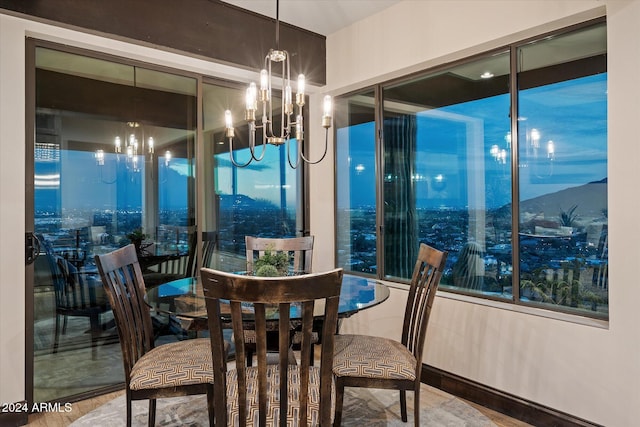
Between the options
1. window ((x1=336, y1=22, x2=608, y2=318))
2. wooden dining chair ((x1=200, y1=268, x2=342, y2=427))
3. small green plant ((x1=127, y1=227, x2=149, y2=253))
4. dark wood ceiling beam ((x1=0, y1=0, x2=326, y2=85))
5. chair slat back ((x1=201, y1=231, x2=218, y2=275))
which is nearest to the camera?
wooden dining chair ((x1=200, y1=268, x2=342, y2=427))

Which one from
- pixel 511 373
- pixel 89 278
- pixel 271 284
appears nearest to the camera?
pixel 271 284

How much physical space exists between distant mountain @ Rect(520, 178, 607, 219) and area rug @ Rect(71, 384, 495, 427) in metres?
1.29

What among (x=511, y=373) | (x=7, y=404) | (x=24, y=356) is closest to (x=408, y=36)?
(x=511, y=373)

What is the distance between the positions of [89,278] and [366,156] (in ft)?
7.70

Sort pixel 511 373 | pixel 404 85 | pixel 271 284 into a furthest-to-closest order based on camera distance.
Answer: pixel 404 85
pixel 511 373
pixel 271 284

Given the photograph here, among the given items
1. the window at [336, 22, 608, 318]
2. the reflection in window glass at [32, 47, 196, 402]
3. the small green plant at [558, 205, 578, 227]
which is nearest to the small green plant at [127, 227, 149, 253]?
the reflection in window glass at [32, 47, 196, 402]

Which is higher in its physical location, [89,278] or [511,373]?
[89,278]

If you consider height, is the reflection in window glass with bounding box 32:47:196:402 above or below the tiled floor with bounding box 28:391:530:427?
above

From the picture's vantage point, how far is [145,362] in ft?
6.73

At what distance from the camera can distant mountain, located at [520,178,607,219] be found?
2.32m

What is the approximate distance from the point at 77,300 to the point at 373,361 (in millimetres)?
1997

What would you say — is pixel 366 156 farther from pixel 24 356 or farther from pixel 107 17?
pixel 24 356

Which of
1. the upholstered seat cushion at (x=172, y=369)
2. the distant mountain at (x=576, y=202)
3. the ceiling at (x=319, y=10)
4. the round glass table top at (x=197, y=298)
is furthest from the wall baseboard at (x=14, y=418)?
the distant mountain at (x=576, y=202)

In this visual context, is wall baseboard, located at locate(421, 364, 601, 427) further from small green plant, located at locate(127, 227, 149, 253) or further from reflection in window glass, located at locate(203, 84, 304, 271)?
small green plant, located at locate(127, 227, 149, 253)
